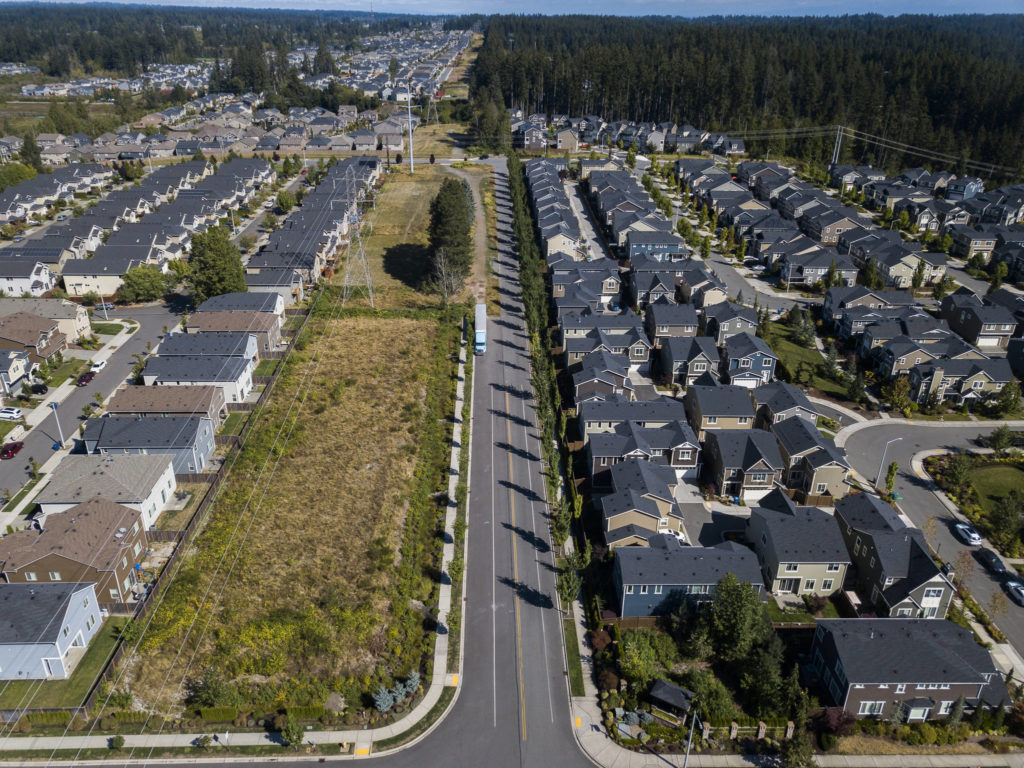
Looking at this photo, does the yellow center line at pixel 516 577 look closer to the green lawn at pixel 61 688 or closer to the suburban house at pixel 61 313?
the green lawn at pixel 61 688

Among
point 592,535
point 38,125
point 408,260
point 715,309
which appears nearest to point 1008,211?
point 715,309

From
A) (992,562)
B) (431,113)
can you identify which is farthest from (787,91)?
(992,562)

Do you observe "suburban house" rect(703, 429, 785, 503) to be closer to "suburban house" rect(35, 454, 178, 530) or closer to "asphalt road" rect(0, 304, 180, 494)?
"suburban house" rect(35, 454, 178, 530)

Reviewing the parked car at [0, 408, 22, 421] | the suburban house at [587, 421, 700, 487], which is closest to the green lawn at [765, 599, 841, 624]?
the suburban house at [587, 421, 700, 487]

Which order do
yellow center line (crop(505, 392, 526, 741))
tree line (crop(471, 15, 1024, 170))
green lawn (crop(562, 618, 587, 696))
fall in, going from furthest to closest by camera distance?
tree line (crop(471, 15, 1024, 170)) < green lawn (crop(562, 618, 587, 696)) < yellow center line (crop(505, 392, 526, 741))

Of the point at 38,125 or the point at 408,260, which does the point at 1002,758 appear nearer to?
the point at 408,260

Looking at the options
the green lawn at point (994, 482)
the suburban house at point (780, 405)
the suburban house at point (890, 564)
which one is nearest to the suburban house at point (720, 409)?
the suburban house at point (780, 405)
